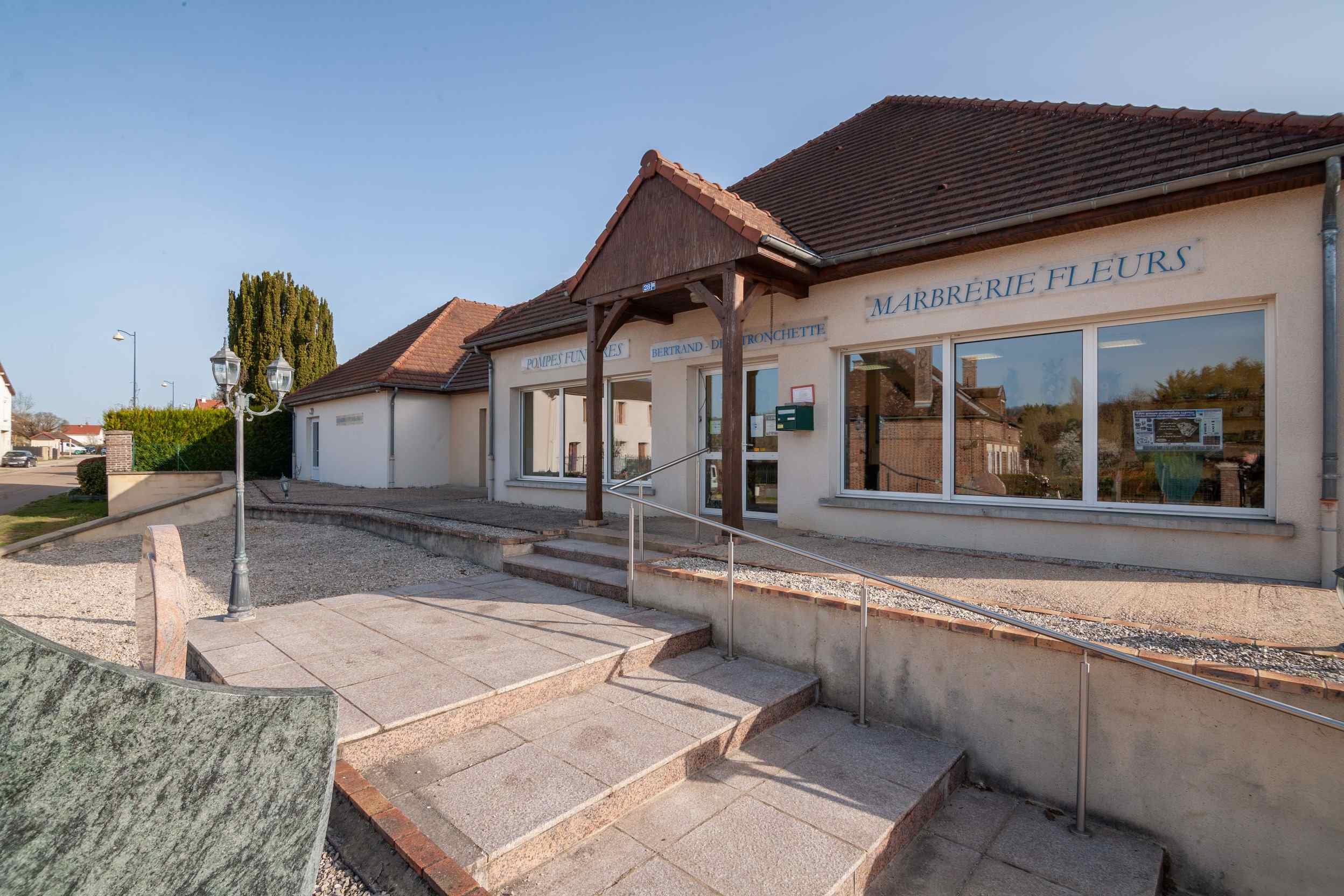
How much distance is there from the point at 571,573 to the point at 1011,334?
16.5 ft

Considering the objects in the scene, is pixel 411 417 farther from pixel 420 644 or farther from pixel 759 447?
pixel 420 644

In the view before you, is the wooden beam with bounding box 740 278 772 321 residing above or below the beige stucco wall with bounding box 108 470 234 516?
above

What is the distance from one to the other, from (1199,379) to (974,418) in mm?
1863

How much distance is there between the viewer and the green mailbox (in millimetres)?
7629

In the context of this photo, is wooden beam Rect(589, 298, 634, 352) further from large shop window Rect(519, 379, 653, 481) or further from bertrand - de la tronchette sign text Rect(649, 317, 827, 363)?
large shop window Rect(519, 379, 653, 481)

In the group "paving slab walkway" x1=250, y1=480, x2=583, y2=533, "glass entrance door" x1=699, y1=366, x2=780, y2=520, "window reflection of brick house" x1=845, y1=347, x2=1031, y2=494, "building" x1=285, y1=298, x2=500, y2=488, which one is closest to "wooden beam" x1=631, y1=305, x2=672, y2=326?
"glass entrance door" x1=699, y1=366, x2=780, y2=520

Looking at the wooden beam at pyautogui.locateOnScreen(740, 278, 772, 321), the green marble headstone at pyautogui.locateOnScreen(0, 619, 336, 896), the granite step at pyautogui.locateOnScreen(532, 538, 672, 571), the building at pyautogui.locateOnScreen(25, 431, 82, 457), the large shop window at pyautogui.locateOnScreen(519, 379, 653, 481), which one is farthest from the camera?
the building at pyautogui.locateOnScreen(25, 431, 82, 457)

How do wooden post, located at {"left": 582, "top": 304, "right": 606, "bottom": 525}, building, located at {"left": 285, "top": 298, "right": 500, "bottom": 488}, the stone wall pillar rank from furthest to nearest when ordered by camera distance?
building, located at {"left": 285, "top": 298, "right": 500, "bottom": 488} < the stone wall pillar < wooden post, located at {"left": 582, "top": 304, "right": 606, "bottom": 525}

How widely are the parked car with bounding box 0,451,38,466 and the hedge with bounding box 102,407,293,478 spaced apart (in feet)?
137

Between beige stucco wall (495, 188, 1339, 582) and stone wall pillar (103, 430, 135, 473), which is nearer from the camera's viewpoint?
beige stucco wall (495, 188, 1339, 582)

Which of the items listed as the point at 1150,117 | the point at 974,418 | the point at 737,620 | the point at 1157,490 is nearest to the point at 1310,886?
the point at 737,620

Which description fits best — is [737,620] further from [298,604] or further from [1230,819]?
[298,604]

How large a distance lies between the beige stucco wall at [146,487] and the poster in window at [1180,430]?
19.3 meters

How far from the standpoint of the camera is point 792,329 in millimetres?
7949
